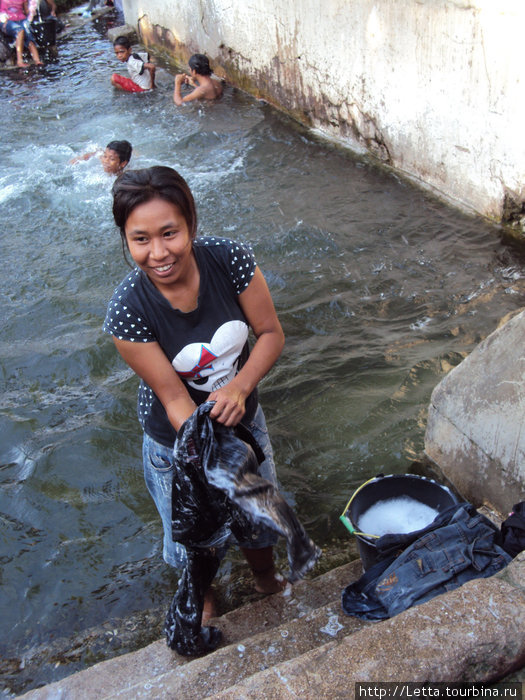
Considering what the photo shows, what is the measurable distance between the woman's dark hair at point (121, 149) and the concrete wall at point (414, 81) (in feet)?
→ 8.16

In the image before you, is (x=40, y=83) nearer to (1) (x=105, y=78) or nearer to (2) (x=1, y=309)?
(1) (x=105, y=78)

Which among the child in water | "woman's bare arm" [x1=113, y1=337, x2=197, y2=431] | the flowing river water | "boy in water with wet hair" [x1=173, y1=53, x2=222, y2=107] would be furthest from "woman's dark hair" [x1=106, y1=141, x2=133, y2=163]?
"woman's bare arm" [x1=113, y1=337, x2=197, y2=431]

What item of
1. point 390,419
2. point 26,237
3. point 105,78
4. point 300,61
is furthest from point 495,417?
point 105,78

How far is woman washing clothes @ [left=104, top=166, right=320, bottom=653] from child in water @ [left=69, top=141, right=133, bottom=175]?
230 inches

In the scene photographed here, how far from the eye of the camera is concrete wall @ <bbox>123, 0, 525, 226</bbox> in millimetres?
5336

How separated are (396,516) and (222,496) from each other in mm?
970

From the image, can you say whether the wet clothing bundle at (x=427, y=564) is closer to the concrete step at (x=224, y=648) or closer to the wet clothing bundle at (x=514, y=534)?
the wet clothing bundle at (x=514, y=534)

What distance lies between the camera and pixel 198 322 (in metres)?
2.24

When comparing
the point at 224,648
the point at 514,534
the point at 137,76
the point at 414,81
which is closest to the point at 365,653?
the point at 224,648

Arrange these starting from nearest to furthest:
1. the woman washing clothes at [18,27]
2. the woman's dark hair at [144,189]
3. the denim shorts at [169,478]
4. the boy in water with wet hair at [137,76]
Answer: the woman's dark hair at [144,189] → the denim shorts at [169,478] → the boy in water with wet hair at [137,76] → the woman washing clothes at [18,27]

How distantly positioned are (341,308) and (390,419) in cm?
144

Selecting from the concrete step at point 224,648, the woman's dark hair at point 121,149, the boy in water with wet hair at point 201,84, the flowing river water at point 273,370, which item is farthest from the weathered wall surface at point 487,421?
the boy in water with wet hair at point 201,84

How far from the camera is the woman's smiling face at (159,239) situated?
2.11 metres

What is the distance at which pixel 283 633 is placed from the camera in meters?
2.34
